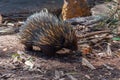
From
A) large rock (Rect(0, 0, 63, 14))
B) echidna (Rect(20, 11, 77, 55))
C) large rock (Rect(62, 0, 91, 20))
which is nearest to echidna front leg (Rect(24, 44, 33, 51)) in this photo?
echidna (Rect(20, 11, 77, 55))

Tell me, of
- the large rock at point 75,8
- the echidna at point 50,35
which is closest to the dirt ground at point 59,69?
the echidna at point 50,35

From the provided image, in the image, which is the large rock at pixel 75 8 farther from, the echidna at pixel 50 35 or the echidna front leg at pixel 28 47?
the echidna front leg at pixel 28 47

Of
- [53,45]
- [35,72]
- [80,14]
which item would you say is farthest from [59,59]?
[80,14]

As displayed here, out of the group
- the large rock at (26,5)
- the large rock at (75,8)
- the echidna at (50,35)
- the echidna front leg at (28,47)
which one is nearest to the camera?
the echidna at (50,35)

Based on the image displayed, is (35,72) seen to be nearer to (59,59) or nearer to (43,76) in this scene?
(43,76)

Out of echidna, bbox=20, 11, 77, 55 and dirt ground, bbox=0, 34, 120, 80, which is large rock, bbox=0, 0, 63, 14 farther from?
dirt ground, bbox=0, 34, 120, 80

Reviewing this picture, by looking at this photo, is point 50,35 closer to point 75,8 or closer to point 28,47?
point 28,47

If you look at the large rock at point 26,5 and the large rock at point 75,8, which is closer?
the large rock at point 75,8

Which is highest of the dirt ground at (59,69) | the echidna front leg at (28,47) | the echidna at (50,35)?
the echidna at (50,35)
